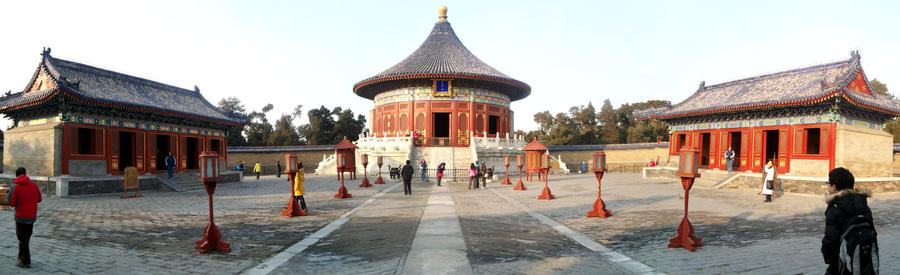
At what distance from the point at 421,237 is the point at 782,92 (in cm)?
2022

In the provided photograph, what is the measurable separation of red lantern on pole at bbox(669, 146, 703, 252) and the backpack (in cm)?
253

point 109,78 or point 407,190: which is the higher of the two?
point 109,78

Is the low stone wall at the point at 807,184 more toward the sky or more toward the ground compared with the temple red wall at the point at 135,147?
more toward the ground

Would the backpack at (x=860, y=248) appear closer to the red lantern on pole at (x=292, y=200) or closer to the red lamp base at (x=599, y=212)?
the red lamp base at (x=599, y=212)

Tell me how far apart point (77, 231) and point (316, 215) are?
4.56 metres

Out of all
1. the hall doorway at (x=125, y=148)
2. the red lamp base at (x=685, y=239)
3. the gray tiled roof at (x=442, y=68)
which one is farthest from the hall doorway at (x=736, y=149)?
the hall doorway at (x=125, y=148)

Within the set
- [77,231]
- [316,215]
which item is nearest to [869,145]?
[316,215]

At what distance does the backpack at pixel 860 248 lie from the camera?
3885 mm

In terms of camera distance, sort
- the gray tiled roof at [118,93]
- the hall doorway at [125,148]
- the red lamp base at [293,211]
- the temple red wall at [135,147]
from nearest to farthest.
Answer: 1. the red lamp base at [293,211]
2. the temple red wall at [135,147]
3. the gray tiled roof at [118,93]
4. the hall doorway at [125,148]

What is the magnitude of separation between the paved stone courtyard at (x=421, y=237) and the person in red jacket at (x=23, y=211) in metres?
0.18

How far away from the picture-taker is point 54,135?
16.3 meters

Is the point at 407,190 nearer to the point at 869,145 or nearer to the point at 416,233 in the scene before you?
→ the point at 416,233

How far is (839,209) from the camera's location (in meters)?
4.02

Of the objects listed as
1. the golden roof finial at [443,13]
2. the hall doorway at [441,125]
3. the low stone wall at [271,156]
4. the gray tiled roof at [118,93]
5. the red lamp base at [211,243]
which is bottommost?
the low stone wall at [271,156]
